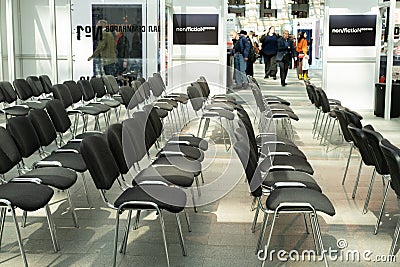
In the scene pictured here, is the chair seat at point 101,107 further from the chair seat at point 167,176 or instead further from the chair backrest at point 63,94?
the chair seat at point 167,176

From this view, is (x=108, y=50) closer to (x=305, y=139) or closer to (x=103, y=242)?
(x=305, y=139)

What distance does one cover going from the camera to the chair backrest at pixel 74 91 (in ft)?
32.5

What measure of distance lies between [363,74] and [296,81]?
7795 mm

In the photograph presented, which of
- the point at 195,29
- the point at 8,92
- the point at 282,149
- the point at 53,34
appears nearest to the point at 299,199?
the point at 282,149

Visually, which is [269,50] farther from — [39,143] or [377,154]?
[377,154]

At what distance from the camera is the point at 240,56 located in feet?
56.0

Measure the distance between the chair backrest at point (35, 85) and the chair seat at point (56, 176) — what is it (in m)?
5.55

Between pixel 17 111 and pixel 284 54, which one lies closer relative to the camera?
pixel 17 111

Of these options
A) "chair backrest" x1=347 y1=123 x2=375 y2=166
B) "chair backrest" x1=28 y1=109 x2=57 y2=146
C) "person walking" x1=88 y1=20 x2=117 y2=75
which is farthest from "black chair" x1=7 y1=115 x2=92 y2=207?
"person walking" x1=88 y1=20 x2=117 y2=75

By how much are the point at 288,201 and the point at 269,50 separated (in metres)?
16.7

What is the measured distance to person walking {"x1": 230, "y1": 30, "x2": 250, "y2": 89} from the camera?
1667cm

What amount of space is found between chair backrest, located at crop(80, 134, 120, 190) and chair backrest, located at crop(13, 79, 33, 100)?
18.4ft

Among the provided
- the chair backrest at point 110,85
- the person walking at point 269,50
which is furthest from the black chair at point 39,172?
the person walking at point 269,50

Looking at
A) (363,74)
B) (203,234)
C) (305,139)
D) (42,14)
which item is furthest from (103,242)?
(363,74)
